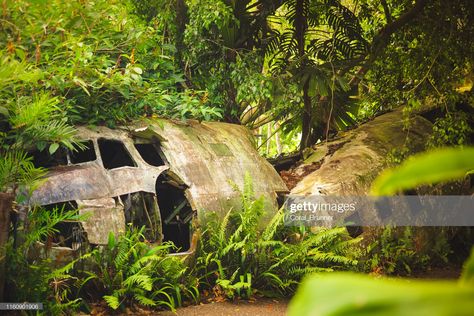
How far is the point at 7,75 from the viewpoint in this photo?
19.5 ft

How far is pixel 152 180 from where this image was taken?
8.36 meters

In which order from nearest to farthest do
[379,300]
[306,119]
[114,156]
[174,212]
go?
[379,300], [174,212], [114,156], [306,119]

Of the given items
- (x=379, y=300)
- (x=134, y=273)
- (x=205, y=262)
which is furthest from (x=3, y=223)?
(x=379, y=300)

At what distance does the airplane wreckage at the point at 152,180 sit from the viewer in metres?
7.38

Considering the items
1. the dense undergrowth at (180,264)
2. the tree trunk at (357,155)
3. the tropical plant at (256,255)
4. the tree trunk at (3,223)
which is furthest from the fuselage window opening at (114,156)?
the tree trunk at (3,223)

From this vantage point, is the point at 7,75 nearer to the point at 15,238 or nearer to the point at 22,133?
the point at 22,133

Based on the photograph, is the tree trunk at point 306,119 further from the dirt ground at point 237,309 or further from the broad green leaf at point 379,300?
the broad green leaf at point 379,300

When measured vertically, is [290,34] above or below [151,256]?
above

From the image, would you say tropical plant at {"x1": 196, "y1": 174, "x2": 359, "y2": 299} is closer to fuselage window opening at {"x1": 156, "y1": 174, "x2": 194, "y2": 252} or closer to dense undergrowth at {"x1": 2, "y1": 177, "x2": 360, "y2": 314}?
dense undergrowth at {"x1": 2, "y1": 177, "x2": 360, "y2": 314}

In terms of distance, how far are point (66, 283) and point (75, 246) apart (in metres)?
0.45

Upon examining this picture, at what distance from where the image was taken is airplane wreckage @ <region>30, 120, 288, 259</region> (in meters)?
7.38

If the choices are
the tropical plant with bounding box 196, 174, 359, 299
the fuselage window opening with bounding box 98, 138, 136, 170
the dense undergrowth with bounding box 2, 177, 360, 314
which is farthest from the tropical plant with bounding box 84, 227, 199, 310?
the fuselage window opening with bounding box 98, 138, 136, 170

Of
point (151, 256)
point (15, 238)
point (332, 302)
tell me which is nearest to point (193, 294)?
point (151, 256)

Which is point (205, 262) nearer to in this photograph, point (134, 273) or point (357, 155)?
point (134, 273)
